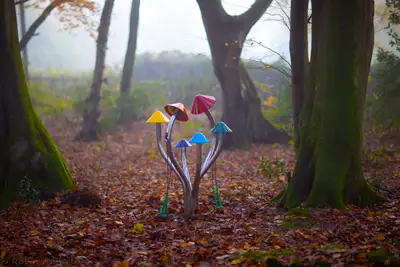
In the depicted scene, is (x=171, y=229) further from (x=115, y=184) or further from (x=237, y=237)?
(x=115, y=184)

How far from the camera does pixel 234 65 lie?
47.6ft

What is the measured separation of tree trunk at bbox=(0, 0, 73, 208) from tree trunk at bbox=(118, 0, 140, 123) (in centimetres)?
1243

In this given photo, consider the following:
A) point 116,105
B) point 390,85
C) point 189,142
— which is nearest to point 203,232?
point 189,142

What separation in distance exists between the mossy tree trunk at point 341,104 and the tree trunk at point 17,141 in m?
4.32

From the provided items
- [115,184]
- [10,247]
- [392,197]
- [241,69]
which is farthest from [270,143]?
→ [10,247]

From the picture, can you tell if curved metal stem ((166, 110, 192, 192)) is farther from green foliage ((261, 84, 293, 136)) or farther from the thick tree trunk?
green foliage ((261, 84, 293, 136))

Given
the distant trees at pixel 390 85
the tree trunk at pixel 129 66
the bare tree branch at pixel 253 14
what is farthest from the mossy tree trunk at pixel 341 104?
the tree trunk at pixel 129 66

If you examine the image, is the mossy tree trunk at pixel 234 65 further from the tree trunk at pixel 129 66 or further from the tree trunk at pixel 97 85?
the tree trunk at pixel 129 66

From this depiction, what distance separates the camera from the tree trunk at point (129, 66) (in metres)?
20.1

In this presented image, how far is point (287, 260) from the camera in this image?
395 centimetres

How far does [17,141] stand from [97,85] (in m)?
9.91

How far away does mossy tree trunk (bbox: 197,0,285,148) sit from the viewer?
45.8 feet

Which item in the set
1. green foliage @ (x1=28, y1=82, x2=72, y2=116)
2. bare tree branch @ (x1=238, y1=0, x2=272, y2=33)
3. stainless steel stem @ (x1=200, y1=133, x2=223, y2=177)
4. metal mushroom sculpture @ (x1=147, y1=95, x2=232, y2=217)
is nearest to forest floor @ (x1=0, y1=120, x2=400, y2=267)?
metal mushroom sculpture @ (x1=147, y1=95, x2=232, y2=217)

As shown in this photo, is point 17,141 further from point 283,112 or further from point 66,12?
point 283,112
